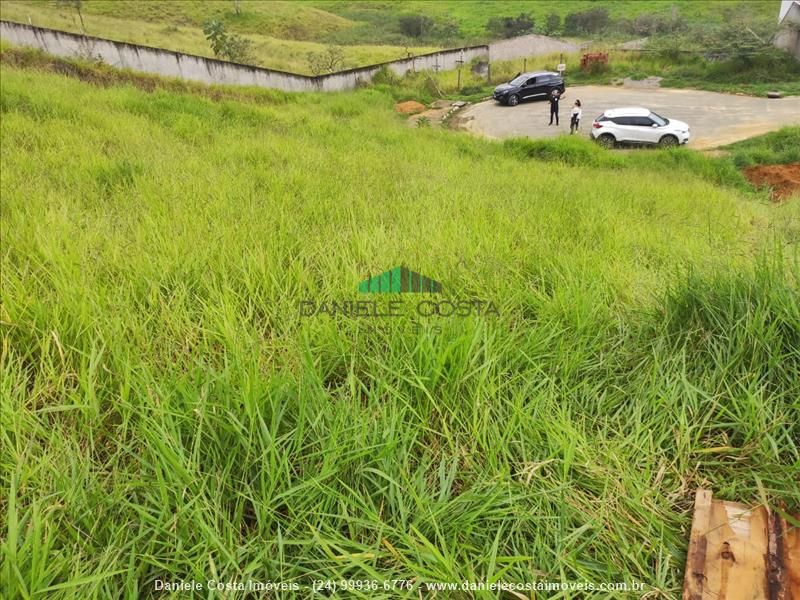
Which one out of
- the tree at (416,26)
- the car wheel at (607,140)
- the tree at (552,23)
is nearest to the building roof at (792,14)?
the car wheel at (607,140)

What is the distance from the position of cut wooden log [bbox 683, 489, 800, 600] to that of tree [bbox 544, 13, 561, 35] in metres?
60.2

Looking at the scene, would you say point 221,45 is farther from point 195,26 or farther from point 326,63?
point 195,26

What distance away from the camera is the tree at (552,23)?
49.3 m

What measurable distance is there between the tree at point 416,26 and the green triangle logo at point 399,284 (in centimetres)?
6146

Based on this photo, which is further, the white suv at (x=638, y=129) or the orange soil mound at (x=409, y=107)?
the orange soil mound at (x=409, y=107)

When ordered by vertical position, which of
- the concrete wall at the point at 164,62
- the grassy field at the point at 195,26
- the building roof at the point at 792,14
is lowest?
the concrete wall at the point at 164,62

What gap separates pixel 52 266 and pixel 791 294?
3.37 m

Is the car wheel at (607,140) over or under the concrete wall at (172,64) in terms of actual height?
under

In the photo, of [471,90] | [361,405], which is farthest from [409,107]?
[361,405]

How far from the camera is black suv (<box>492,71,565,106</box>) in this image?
784 inches

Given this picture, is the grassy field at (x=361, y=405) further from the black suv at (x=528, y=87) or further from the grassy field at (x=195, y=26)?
the grassy field at (x=195, y=26)

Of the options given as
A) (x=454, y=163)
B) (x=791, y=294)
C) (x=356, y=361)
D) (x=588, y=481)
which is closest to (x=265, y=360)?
(x=356, y=361)

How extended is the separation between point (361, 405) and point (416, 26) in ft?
214

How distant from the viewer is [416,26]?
178 ft
